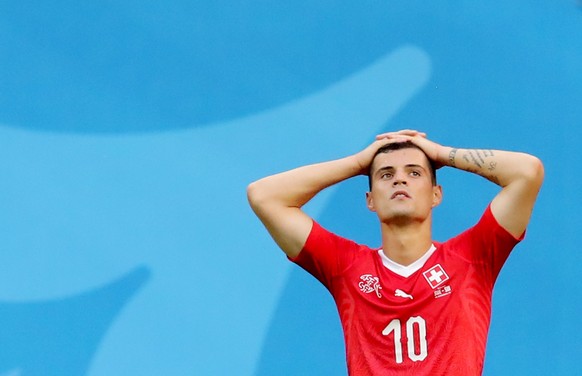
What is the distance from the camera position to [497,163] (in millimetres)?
2668

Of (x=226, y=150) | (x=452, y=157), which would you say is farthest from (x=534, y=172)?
(x=226, y=150)

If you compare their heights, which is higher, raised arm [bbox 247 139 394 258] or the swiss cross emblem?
raised arm [bbox 247 139 394 258]

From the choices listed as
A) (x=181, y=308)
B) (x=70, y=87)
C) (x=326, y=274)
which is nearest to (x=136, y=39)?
(x=70, y=87)

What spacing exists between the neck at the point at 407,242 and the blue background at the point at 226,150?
682 millimetres

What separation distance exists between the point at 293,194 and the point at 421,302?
0.39 metres

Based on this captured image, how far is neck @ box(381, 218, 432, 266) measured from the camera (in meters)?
2.68

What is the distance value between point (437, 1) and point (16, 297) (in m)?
1.39

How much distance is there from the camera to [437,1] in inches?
137

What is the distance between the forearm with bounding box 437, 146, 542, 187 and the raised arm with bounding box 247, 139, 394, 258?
0.16 m

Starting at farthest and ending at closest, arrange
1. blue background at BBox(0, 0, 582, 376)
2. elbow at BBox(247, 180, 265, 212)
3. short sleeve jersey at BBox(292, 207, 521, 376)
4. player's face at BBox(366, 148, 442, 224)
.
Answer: blue background at BBox(0, 0, 582, 376) → elbow at BBox(247, 180, 265, 212) → player's face at BBox(366, 148, 442, 224) → short sleeve jersey at BBox(292, 207, 521, 376)

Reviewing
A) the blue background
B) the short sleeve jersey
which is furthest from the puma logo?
the blue background

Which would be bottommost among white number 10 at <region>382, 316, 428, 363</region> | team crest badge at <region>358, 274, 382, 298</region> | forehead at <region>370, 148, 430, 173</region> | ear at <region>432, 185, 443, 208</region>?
white number 10 at <region>382, 316, 428, 363</region>

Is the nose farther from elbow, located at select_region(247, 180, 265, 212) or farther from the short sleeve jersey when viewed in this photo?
elbow, located at select_region(247, 180, 265, 212)

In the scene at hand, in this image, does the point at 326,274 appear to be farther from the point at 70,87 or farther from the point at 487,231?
the point at 70,87
